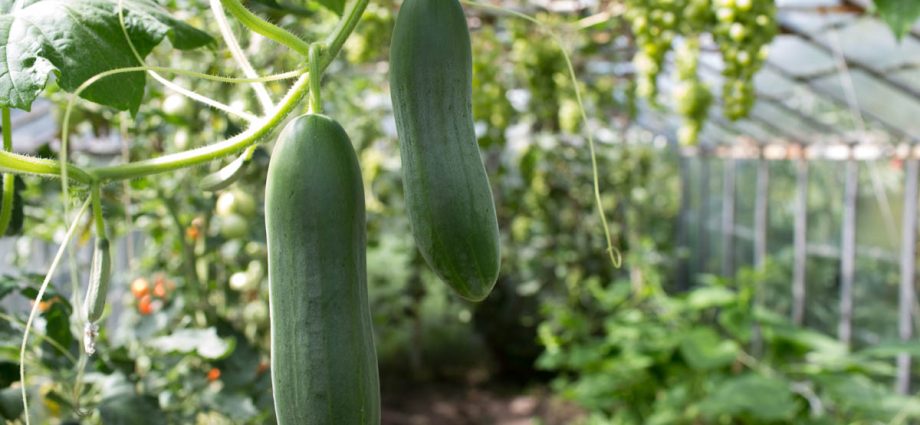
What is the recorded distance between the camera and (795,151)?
6.90 meters

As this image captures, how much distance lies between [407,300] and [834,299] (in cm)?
348

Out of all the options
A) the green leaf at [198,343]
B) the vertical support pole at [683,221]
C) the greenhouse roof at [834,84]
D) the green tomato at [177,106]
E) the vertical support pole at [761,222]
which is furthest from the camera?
the vertical support pole at [683,221]

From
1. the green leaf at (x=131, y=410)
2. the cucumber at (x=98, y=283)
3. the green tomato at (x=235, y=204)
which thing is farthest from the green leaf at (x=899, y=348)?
the cucumber at (x=98, y=283)

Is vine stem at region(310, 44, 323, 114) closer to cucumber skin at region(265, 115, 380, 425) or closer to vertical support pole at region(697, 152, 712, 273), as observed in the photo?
cucumber skin at region(265, 115, 380, 425)

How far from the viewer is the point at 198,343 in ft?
4.79

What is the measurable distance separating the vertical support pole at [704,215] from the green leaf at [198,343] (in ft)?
28.4

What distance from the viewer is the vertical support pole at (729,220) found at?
865 cm

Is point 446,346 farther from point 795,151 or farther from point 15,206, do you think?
point 15,206

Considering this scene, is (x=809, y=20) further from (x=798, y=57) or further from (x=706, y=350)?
(x=706, y=350)

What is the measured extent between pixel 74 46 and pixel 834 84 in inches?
209

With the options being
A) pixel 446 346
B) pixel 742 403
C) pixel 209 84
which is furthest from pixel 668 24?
pixel 446 346

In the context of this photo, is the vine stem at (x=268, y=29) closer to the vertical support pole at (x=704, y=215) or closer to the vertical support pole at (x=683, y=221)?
the vertical support pole at (x=704, y=215)

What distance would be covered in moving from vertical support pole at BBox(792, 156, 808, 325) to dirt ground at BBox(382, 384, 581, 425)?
2.11 metres

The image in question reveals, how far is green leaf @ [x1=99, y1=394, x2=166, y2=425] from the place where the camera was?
130 cm
